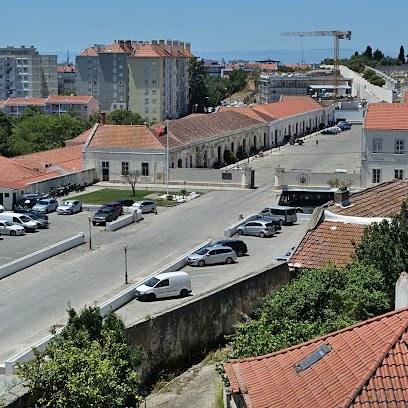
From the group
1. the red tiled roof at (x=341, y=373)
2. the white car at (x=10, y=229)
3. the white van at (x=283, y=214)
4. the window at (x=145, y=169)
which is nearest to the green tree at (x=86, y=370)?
the red tiled roof at (x=341, y=373)

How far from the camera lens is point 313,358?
1586 centimetres

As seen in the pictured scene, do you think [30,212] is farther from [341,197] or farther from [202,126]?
[202,126]

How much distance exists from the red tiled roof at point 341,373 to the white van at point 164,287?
16276mm

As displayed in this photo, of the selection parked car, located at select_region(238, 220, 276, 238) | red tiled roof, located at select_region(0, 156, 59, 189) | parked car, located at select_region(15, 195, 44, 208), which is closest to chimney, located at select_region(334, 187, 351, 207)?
parked car, located at select_region(238, 220, 276, 238)

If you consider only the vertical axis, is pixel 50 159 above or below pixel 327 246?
above

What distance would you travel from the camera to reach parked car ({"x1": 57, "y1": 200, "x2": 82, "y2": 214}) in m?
53.1

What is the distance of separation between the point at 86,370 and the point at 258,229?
93.6ft

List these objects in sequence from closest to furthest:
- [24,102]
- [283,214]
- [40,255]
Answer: [40,255], [283,214], [24,102]

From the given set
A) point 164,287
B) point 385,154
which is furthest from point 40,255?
point 385,154

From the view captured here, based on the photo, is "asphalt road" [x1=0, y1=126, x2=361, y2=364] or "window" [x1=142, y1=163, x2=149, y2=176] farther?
"window" [x1=142, y1=163, x2=149, y2=176]

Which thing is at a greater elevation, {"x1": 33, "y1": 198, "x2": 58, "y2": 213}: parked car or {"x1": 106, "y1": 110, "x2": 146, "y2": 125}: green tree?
{"x1": 106, "y1": 110, "x2": 146, "y2": 125}: green tree

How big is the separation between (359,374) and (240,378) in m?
2.64

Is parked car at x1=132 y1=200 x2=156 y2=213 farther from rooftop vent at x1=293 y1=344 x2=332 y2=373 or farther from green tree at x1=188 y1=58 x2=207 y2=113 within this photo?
green tree at x1=188 y1=58 x2=207 y2=113

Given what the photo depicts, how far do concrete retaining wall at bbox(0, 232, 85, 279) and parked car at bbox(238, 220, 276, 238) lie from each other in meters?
8.75
